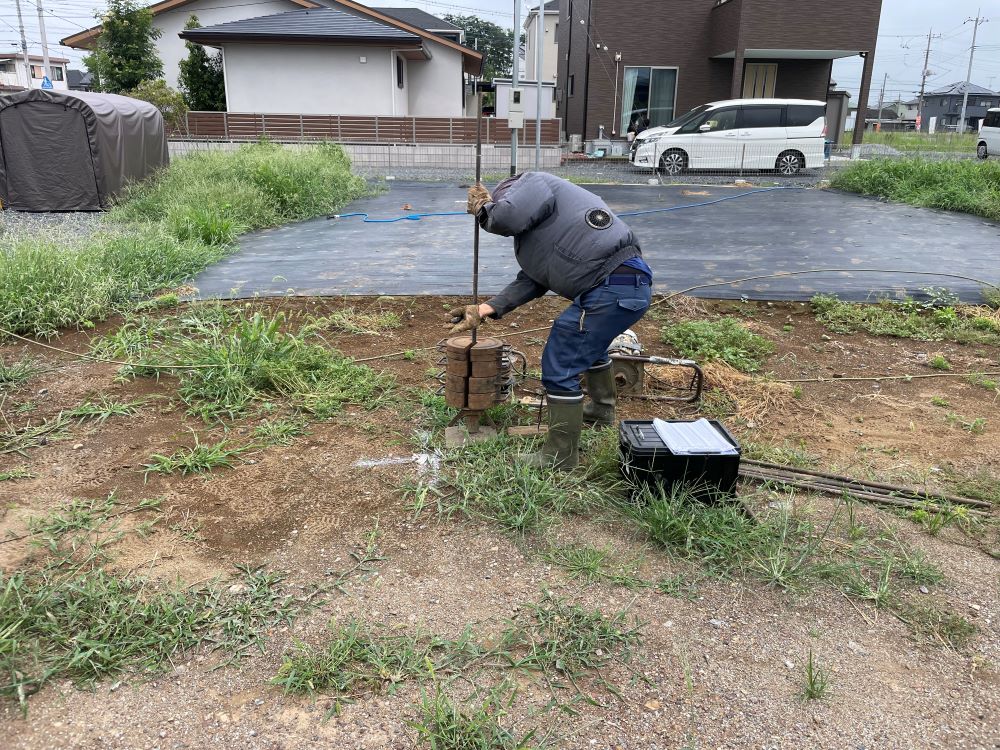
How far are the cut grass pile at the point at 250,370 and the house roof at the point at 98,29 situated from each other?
1763 cm

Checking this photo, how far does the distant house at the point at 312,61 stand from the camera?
16062 mm

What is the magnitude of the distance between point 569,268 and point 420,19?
24352 millimetres

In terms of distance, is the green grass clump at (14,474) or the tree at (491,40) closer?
the green grass clump at (14,474)

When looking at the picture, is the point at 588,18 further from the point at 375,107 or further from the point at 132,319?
the point at 132,319

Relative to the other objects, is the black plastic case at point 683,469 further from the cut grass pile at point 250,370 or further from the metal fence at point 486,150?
the metal fence at point 486,150

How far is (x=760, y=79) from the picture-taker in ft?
60.5

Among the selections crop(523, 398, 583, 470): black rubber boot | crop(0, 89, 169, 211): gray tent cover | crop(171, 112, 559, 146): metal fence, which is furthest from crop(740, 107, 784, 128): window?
crop(523, 398, 583, 470): black rubber boot

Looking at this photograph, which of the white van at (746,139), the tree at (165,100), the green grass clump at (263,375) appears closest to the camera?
the green grass clump at (263,375)

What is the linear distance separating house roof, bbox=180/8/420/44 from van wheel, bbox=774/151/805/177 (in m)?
8.17

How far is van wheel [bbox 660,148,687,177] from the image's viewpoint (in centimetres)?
1414

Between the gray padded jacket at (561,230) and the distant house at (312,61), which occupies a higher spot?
the distant house at (312,61)

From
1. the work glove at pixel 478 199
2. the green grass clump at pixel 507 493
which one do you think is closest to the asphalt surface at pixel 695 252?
the work glove at pixel 478 199

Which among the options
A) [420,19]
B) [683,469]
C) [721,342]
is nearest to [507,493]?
[683,469]

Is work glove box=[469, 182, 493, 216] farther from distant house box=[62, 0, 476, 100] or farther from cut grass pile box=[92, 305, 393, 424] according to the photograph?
distant house box=[62, 0, 476, 100]
